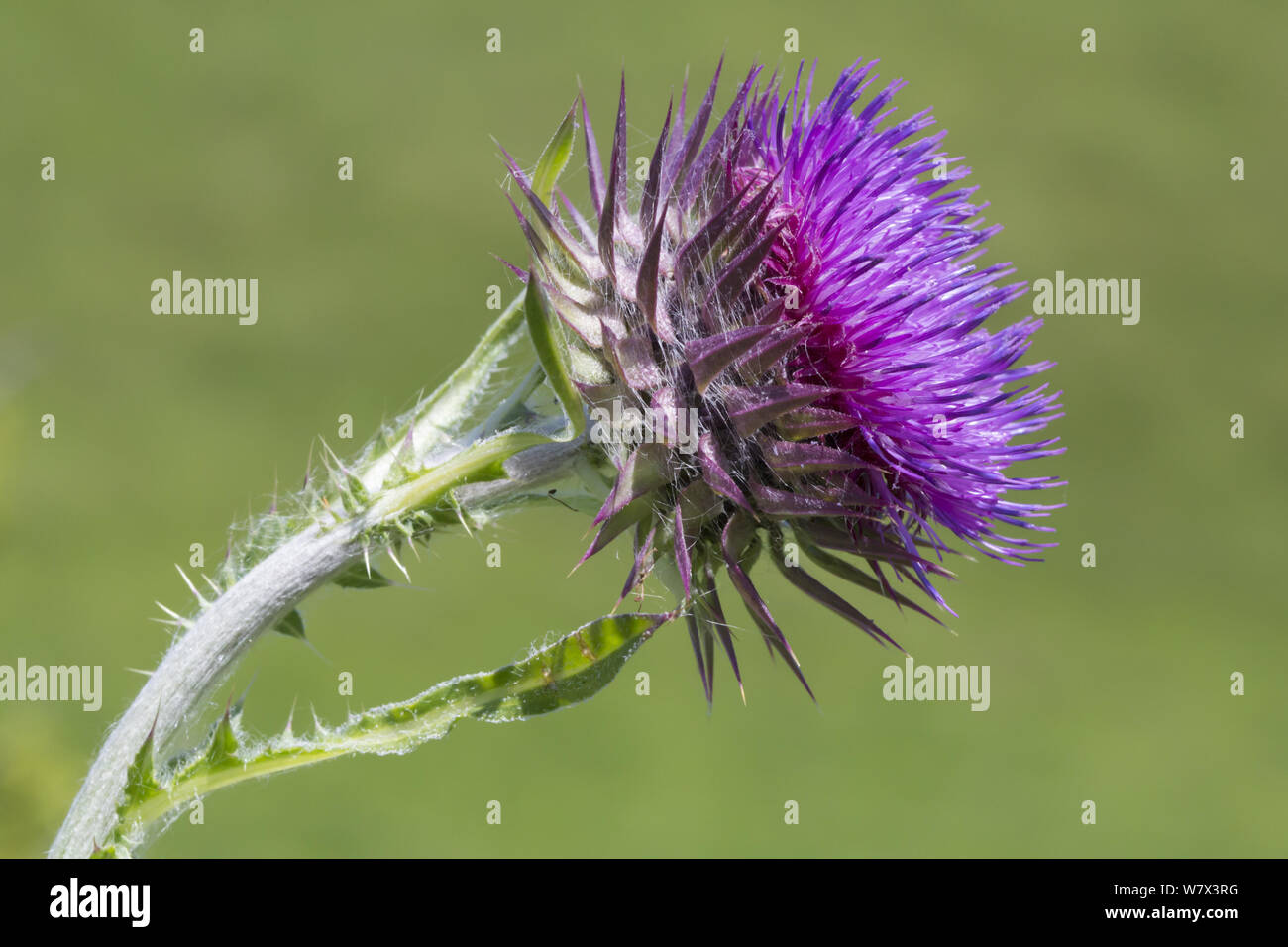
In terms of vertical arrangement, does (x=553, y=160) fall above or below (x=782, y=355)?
above

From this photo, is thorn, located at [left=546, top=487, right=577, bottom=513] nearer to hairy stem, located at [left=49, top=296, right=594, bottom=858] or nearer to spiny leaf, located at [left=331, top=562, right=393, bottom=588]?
hairy stem, located at [left=49, top=296, right=594, bottom=858]

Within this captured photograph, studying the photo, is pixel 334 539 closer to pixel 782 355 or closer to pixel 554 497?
pixel 554 497

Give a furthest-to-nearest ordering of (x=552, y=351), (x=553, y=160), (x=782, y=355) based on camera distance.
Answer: (x=553, y=160) < (x=782, y=355) < (x=552, y=351)

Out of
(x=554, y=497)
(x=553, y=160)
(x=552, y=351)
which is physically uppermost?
(x=553, y=160)

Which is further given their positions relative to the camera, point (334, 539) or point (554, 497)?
point (554, 497)

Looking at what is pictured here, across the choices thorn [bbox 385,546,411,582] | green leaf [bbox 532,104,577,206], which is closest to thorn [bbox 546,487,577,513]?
thorn [bbox 385,546,411,582]

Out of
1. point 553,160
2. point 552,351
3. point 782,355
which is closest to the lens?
point 552,351

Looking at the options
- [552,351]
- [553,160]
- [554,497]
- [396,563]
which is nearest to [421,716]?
[396,563]
